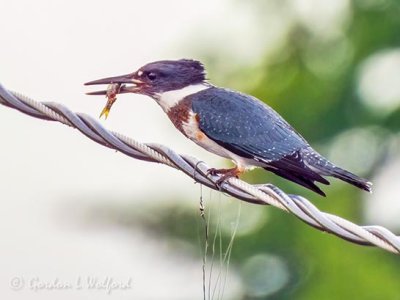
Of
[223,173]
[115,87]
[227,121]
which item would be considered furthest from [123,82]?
[223,173]


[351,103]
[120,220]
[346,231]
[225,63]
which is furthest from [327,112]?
[346,231]

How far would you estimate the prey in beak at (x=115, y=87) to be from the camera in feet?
12.5

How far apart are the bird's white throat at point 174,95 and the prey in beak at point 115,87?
0.08m

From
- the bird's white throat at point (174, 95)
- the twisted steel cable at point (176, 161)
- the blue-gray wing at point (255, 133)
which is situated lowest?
the twisted steel cable at point (176, 161)

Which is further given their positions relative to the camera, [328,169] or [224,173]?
[328,169]

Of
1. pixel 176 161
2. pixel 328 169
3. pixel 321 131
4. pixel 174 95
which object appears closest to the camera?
pixel 176 161

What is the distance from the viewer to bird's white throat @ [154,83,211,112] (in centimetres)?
412

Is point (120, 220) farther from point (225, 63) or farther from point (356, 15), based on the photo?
point (356, 15)

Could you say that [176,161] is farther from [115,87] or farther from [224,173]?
[115,87]

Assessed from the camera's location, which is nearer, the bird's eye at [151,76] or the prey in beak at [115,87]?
the prey in beak at [115,87]

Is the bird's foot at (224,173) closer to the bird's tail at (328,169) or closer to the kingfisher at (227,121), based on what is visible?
the kingfisher at (227,121)

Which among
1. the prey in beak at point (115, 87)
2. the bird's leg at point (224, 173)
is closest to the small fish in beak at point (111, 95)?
the prey in beak at point (115, 87)

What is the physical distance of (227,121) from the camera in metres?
4.05

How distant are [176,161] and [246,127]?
0.66 m
